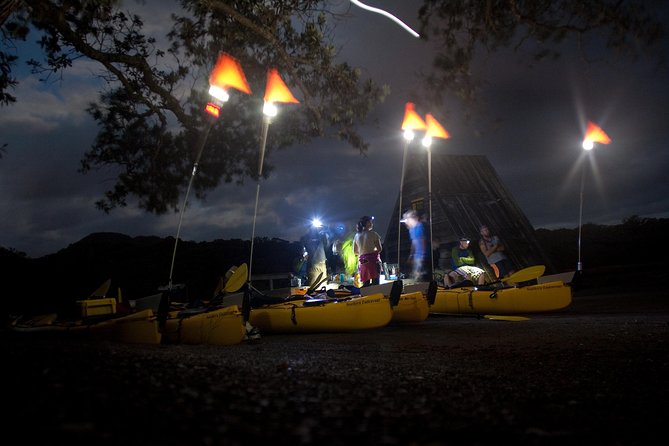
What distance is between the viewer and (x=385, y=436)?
1.50 metres

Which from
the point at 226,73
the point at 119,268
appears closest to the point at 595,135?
the point at 226,73

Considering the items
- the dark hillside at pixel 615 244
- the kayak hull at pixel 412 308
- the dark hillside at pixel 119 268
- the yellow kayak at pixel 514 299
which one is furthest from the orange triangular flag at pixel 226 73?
the dark hillside at pixel 615 244

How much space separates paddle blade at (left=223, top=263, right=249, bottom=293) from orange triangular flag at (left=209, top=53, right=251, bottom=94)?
3.51 metres

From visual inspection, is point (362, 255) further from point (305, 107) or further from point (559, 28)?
point (559, 28)

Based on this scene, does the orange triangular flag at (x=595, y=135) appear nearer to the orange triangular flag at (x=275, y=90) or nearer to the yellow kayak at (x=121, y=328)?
the orange triangular flag at (x=275, y=90)

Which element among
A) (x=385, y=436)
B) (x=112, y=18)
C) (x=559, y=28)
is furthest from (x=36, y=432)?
(x=559, y=28)

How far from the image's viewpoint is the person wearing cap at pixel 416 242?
12.7 metres

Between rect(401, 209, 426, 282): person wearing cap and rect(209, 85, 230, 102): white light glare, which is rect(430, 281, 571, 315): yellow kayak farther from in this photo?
rect(209, 85, 230, 102): white light glare

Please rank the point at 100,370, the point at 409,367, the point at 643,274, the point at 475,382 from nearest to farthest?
the point at 100,370 → the point at 475,382 → the point at 409,367 → the point at 643,274

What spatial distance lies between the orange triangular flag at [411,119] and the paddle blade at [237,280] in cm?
499

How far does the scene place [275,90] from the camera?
7086 mm

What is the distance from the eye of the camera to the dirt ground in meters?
1.37

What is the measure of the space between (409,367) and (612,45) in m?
6.98

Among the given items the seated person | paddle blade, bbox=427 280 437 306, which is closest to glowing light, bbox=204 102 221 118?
paddle blade, bbox=427 280 437 306
